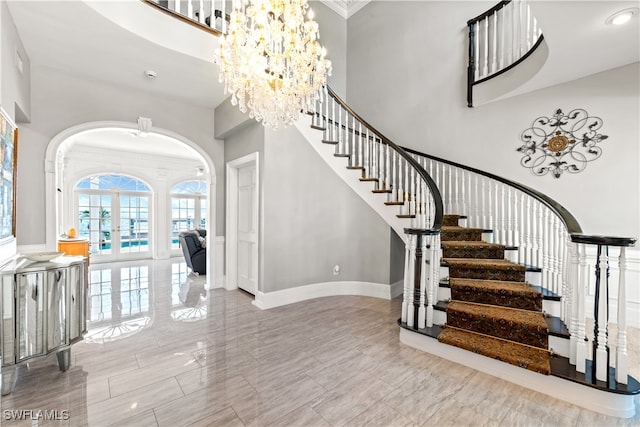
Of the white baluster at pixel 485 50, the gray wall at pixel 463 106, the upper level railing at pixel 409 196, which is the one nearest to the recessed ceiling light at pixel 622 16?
the gray wall at pixel 463 106

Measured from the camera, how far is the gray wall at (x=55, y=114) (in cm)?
339

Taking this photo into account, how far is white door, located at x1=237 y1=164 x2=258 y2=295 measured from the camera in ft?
15.0

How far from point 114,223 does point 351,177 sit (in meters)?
7.24

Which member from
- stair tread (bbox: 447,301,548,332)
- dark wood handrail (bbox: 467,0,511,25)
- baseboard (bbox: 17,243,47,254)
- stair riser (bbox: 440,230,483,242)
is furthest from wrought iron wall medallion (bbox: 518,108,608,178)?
baseboard (bbox: 17,243,47,254)

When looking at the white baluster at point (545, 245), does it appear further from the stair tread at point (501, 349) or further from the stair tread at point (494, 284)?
the stair tread at point (501, 349)

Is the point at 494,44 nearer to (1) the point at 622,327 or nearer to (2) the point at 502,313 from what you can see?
(2) the point at 502,313

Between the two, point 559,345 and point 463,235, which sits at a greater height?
point 463,235

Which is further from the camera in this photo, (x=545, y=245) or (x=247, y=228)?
(x=247, y=228)

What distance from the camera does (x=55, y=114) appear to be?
3613mm

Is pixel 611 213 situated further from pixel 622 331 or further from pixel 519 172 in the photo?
pixel 622 331

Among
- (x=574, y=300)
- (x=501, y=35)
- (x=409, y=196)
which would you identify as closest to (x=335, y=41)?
(x=501, y=35)

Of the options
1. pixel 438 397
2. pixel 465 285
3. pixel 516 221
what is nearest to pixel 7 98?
pixel 438 397

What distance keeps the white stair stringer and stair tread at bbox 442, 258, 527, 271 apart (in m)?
0.86

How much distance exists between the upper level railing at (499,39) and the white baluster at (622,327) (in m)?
3.14
